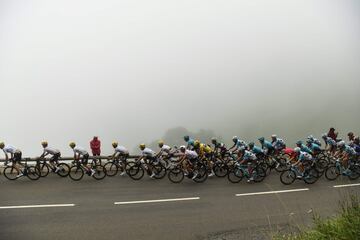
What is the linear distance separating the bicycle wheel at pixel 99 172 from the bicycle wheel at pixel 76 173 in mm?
553

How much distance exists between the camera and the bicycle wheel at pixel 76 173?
17281 millimetres

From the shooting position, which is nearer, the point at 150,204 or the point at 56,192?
the point at 150,204

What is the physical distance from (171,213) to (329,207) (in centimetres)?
538

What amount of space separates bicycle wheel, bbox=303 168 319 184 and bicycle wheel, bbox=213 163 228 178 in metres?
3.43

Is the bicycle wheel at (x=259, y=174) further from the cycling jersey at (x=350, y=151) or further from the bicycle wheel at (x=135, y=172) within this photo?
the bicycle wheel at (x=135, y=172)

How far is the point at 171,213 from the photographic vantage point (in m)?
13.2

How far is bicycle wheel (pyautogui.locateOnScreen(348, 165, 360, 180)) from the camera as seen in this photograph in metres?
18.9

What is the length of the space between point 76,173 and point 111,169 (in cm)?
153

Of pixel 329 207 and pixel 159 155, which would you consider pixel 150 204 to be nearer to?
pixel 159 155

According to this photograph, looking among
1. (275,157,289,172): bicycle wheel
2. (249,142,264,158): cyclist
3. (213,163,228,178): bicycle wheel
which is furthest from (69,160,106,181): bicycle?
(275,157,289,172): bicycle wheel

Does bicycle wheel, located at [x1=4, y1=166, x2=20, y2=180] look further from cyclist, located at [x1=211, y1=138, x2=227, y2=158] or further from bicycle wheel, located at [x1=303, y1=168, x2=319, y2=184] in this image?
bicycle wheel, located at [x1=303, y1=168, x2=319, y2=184]

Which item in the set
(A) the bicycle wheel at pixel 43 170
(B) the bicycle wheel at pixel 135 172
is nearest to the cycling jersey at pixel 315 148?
(B) the bicycle wheel at pixel 135 172

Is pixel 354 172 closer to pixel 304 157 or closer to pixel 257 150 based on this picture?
pixel 304 157

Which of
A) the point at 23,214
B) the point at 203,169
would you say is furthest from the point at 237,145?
the point at 23,214
